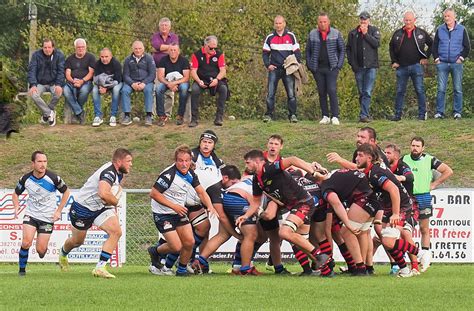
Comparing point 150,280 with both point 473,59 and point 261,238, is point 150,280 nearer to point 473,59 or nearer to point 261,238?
point 261,238

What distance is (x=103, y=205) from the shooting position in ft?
50.0

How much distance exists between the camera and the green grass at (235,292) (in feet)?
35.8

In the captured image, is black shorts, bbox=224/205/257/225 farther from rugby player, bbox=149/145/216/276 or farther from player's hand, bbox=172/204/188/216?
player's hand, bbox=172/204/188/216

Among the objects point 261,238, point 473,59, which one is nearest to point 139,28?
point 473,59

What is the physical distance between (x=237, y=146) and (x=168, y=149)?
155 cm

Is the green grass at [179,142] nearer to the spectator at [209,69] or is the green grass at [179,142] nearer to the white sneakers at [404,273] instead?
the spectator at [209,69]

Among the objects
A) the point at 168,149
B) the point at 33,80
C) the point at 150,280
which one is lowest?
the point at 150,280

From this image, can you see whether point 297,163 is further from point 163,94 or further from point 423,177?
point 163,94

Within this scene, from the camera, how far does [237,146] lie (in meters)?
24.7

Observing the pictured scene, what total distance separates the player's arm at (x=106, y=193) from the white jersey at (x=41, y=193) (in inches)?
71.3

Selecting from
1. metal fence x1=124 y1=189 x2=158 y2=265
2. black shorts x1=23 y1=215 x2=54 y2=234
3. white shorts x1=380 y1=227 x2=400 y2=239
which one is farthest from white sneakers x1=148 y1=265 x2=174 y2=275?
metal fence x1=124 y1=189 x2=158 y2=265

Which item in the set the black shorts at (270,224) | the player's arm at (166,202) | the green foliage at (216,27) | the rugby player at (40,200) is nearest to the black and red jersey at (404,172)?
the black shorts at (270,224)

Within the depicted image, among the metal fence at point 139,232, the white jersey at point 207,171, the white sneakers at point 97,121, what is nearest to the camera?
the white jersey at point 207,171

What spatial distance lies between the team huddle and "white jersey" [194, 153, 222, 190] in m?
0.12
